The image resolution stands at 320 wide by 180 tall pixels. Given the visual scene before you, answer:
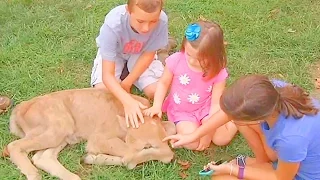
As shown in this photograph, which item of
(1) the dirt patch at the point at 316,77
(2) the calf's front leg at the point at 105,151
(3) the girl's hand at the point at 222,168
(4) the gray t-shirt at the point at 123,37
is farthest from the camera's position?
(1) the dirt patch at the point at 316,77

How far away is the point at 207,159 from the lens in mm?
4211

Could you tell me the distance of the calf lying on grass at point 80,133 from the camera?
405 centimetres

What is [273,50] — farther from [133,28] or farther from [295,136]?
[295,136]

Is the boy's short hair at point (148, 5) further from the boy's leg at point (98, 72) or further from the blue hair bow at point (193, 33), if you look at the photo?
the boy's leg at point (98, 72)

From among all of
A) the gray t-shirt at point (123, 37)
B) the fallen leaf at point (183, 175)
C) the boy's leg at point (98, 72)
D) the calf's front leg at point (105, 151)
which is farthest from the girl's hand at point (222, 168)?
the boy's leg at point (98, 72)

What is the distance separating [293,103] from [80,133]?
65.2 inches

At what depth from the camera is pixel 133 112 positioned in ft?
13.6

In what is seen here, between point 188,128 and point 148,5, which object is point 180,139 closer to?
point 188,128

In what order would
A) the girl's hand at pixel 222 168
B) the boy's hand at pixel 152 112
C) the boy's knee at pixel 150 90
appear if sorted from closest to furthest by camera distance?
the girl's hand at pixel 222 168 → the boy's hand at pixel 152 112 → the boy's knee at pixel 150 90

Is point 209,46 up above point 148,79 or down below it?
above

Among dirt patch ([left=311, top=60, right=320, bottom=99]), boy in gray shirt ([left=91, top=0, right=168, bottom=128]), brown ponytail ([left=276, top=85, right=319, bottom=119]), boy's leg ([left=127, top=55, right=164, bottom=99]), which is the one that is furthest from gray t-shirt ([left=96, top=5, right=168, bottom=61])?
brown ponytail ([left=276, top=85, right=319, bottom=119])

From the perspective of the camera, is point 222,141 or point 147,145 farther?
point 222,141

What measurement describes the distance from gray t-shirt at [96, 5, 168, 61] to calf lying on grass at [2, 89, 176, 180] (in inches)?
15.6

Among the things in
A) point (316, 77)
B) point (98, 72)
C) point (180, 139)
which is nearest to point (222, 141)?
point (180, 139)
